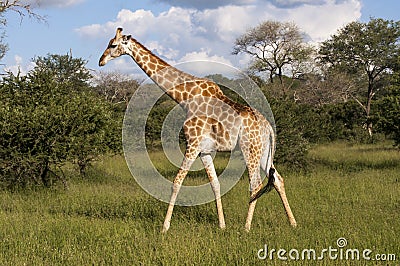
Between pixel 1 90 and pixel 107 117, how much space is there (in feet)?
8.62

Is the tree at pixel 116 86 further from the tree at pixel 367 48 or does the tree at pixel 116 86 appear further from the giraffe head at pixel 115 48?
the giraffe head at pixel 115 48

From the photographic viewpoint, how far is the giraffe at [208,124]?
7.43 meters

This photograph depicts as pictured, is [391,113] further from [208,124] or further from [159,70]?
[159,70]

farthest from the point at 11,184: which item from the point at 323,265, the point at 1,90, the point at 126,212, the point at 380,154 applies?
the point at 380,154

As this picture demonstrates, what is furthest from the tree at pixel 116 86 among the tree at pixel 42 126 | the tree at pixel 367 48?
the tree at pixel 42 126

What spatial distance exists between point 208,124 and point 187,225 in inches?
63.3

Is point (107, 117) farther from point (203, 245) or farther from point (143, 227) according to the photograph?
point (203, 245)

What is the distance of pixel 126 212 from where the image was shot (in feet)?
28.8

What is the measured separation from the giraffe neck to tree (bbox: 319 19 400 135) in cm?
3074

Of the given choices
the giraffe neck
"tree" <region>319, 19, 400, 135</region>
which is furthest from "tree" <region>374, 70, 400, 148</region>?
"tree" <region>319, 19, 400, 135</region>

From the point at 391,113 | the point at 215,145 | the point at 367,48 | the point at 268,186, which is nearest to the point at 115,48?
the point at 215,145

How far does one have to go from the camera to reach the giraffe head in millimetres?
7727

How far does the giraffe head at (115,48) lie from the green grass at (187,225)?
2552mm

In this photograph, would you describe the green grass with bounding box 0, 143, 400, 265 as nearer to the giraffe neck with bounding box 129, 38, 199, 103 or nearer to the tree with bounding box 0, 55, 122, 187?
the tree with bounding box 0, 55, 122, 187
